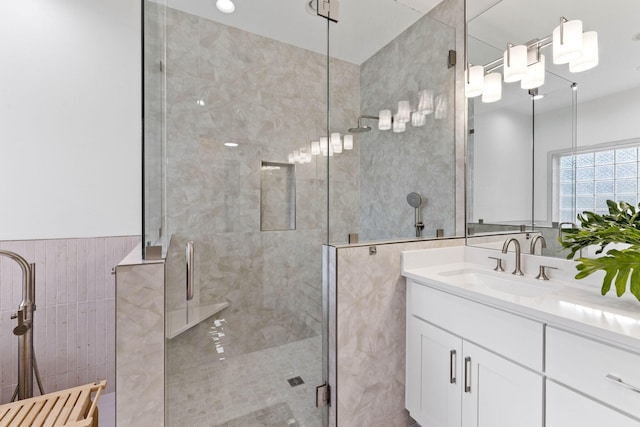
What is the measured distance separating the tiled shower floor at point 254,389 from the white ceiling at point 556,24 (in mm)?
1869

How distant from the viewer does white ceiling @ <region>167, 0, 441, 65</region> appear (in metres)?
1.71

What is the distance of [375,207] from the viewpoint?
188cm

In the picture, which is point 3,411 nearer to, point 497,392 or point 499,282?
point 497,392

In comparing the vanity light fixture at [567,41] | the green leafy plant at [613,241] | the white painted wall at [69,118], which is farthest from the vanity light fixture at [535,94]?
the white painted wall at [69,118]

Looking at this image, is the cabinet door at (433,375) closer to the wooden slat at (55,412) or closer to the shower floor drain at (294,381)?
the shower floor drain at (294,381)

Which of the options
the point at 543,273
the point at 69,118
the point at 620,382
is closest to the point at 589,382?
the point at 620,382

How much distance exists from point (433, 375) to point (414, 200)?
1.04 meters

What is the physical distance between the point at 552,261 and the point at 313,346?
53.5 inches

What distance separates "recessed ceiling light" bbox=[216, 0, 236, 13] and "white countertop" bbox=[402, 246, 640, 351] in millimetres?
1793

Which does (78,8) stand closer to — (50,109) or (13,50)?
(13,50)

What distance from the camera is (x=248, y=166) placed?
69.9 inches

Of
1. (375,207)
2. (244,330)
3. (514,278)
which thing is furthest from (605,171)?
(244,330)

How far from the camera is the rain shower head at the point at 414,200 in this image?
1913 millimetres

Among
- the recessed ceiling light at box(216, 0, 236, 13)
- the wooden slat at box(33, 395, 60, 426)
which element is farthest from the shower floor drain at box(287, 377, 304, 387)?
the recessed ceiling light at box(216, 0, 236, 13)
